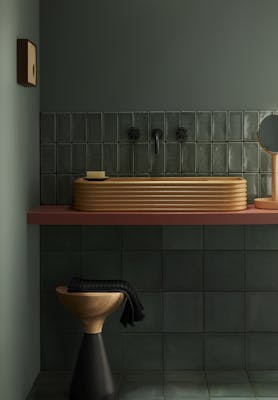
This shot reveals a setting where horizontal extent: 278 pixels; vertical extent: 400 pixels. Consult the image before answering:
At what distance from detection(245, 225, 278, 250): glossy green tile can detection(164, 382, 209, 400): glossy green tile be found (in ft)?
2.52

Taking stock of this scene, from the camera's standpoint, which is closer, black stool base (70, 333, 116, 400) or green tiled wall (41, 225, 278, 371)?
black stool base (70, 333, 116, 400)

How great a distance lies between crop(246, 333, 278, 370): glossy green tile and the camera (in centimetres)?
420

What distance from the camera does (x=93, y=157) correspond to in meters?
4.19

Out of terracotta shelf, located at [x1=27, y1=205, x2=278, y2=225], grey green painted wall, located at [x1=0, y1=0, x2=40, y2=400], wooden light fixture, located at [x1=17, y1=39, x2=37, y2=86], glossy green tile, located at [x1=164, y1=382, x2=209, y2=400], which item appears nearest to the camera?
grey green painted wall, located at [x1=0, y1=0, x2=40, y2=400]

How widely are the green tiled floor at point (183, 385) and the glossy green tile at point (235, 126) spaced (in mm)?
1225

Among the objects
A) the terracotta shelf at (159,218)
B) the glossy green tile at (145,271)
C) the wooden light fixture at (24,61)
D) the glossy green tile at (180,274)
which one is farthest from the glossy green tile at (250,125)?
the wooden light fixture at (24,61)

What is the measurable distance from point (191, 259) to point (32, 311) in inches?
34.1

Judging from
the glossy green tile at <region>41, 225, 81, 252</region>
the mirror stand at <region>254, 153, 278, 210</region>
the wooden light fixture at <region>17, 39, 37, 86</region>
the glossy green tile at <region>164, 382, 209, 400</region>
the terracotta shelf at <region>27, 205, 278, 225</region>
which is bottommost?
the glossy green tile at <region>164, 382, 209, 400</region>

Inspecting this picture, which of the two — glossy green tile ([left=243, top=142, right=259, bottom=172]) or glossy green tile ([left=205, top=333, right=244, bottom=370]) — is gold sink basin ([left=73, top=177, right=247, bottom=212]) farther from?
glossy green tile ([left=205, top=333, right=244, bottom=370])

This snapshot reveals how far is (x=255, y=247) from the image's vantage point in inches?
165

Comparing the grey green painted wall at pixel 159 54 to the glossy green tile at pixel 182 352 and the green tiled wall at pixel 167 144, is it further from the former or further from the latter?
the glossy green tile at pixel 182 352

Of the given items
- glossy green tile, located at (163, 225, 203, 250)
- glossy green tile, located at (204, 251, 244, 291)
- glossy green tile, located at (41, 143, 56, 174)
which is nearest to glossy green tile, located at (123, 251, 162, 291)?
glossy green tile, located at (163, 225, 203, 250)

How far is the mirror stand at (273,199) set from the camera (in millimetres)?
3861

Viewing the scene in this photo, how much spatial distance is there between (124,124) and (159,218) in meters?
0.70
